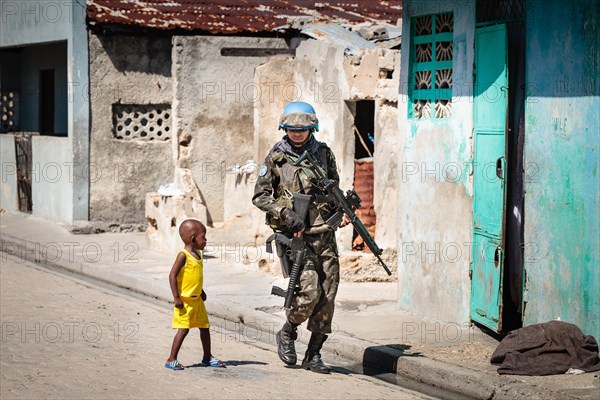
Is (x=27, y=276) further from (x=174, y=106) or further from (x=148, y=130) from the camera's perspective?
(x=148, y=130)

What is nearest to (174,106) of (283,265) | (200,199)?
(200,199)

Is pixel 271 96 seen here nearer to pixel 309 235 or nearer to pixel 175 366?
pixel 309 235

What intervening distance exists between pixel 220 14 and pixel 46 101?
21.6ft

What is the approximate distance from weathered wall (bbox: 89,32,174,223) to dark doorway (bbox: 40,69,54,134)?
5108 mm

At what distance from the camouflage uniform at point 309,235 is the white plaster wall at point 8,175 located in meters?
13.7

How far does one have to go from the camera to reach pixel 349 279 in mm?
13625

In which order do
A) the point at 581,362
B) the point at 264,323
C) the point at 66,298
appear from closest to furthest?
the point at 581,362 → the point at 264,323 → the point at 66,298

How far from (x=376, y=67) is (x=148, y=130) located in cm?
685

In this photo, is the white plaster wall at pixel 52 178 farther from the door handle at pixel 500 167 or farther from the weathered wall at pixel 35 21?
the door handle at pixel 500 167

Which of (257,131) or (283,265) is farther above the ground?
(257,131)

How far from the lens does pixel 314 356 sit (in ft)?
30.1

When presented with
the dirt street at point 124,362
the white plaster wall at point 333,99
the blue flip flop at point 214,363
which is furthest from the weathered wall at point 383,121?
Answer: the blue flip flop at point 214,363

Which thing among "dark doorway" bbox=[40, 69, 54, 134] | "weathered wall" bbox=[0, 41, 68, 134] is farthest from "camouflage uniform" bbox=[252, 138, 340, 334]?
"dark doorway" bbox=[40, 69, 54, 134]

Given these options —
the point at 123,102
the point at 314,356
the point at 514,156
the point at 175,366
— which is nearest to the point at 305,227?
the point at 314,356
